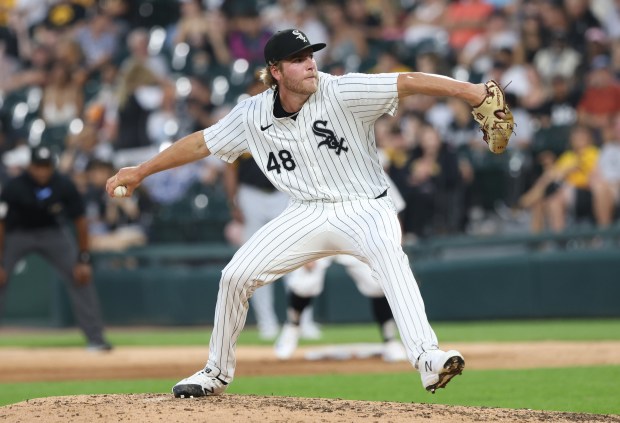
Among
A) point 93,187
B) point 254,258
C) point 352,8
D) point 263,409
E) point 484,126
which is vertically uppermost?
point 352,8

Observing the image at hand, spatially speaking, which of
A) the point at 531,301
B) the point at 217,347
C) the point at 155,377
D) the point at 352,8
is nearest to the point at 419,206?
the point at 531,301

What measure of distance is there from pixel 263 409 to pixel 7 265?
645cm

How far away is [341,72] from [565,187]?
3660 millimetres

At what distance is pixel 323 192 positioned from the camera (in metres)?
5.89

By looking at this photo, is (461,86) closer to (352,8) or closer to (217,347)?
(217,347)

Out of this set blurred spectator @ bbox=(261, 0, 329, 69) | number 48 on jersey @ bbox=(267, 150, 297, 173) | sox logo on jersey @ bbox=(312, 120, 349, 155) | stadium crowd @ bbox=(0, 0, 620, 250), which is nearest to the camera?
sox logo on jersey @ bbox=(312, 120, 349, 155)

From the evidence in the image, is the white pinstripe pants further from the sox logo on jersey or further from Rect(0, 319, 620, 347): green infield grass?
Rect(0, 319, 620, 347): green infield grass

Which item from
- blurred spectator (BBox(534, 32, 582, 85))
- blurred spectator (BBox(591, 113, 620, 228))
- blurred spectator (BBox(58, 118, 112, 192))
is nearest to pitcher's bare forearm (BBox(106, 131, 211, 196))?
blurred spectator (BBox(591, 113, 620, 228))

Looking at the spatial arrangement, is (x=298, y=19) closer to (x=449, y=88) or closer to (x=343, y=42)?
(x=343, y=42)

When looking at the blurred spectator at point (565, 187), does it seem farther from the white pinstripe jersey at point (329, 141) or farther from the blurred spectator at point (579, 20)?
the white pinstripe jersey at point (329, 141)

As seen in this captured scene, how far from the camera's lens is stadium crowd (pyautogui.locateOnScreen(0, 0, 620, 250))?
43.7ft

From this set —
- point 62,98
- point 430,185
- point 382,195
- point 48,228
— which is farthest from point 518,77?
point 382,195

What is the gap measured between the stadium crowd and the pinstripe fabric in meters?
6.91

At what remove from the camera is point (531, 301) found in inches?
532
